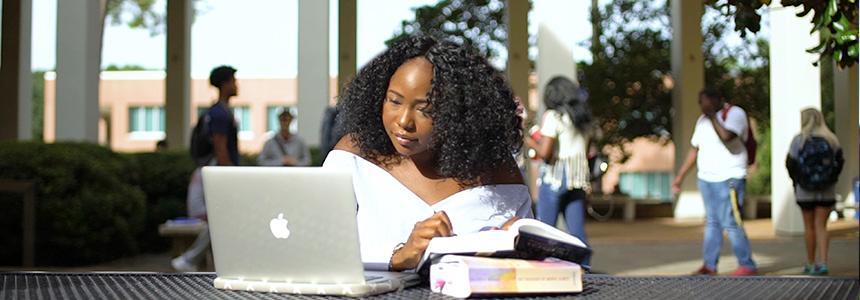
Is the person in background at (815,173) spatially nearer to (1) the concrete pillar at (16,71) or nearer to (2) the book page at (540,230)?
(2) the book page at (540,230)

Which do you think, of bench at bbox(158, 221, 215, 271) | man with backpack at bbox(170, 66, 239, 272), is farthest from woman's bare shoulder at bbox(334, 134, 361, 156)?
bench at bbox(158, 221, 215, 271)

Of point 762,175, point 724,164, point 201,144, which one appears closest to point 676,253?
point 724,164

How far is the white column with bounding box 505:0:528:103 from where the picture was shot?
1881cm

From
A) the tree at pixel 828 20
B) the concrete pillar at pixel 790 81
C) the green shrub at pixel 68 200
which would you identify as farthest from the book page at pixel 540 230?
the concrete pillar at pixel 790 81

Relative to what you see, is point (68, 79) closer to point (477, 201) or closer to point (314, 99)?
point (314, 99)

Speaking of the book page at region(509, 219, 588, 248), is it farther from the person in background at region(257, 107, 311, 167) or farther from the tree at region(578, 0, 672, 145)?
the tree at region(578, 0, 672, 145)

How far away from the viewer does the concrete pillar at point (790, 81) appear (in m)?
14.5

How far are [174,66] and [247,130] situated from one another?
106 ft

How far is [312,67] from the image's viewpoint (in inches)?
676

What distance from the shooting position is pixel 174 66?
20406 mm

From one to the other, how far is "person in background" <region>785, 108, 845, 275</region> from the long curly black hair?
6.69 metres

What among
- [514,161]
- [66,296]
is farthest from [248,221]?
[514,161]

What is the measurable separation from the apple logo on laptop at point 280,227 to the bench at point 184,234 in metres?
7.92

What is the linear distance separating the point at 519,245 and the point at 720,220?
22.2 feet
